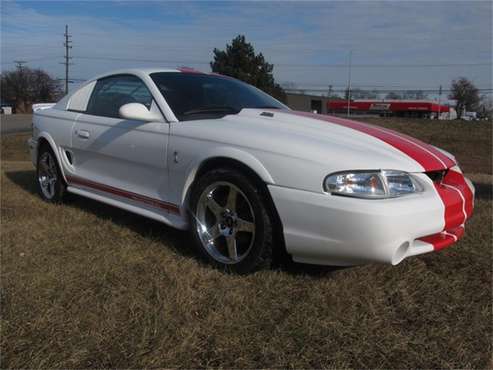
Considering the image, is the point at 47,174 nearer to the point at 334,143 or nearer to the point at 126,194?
the point at 126,194

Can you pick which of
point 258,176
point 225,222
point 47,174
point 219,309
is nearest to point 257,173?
point 258,176

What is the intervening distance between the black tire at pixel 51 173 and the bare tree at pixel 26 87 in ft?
242

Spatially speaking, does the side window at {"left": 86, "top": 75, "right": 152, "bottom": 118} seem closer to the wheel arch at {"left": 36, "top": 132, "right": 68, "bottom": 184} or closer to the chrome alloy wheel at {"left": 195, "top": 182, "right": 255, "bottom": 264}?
the wheel arch at {"left": 36, "top": 132, "right": 68, "bottom": 184}

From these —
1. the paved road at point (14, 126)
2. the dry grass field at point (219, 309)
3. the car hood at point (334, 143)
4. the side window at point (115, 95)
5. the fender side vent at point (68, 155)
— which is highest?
the side window at point (115, 95)

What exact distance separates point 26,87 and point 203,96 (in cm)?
7947

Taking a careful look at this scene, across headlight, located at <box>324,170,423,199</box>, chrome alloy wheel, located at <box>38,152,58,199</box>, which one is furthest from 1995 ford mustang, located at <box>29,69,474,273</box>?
chrome alloy wheel, located at <box>38,152,58,199</box>

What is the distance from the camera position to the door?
3.73 metres

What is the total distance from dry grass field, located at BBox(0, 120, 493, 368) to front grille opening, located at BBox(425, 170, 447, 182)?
25.1 inches

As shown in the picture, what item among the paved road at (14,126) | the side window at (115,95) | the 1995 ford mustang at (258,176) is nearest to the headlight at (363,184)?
the 1995 ford mustang at (258,176)

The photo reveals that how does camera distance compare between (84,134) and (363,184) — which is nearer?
(363,184)

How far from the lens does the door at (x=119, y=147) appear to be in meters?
3.73

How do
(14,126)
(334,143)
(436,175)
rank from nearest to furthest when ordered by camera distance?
(334,143), (436,175), (14,126)

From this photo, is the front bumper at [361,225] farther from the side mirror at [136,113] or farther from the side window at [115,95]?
the side window at [115,95]

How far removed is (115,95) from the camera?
4.41 metres
